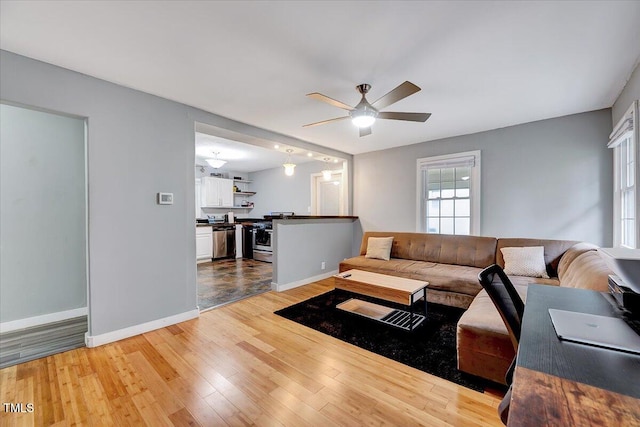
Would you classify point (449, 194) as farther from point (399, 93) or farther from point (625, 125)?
point (399, 93)

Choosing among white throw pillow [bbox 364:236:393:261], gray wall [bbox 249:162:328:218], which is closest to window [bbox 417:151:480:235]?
white throw pillow [bbox 364:236:393:261]

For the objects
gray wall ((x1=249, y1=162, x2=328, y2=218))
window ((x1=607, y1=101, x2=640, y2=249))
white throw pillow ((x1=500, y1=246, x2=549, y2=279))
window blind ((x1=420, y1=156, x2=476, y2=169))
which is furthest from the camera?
gray wall ((x1=249, y1=162, x2=328, y2=218))

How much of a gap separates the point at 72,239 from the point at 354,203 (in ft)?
14.6

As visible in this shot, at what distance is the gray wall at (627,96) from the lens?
7.35ft

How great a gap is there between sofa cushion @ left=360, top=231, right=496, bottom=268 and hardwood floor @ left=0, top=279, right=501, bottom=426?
232 centimetres

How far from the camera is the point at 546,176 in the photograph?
3561mm

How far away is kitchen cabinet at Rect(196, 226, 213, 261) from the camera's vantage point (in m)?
5.99

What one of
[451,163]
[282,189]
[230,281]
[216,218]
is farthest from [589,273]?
[216,218]

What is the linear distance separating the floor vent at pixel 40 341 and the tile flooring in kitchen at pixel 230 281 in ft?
3.88

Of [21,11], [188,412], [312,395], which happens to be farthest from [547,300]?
[21,11]

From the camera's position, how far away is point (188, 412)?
1.61 m

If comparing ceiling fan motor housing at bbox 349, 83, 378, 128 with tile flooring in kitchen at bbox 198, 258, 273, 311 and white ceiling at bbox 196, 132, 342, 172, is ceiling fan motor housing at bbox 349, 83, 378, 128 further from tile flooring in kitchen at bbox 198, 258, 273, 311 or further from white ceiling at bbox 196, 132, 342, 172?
tile flooring in kitchen at bbox 198, 258, 273, 311

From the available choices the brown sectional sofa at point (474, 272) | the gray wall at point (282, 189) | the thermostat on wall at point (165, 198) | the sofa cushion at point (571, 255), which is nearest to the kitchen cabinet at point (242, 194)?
the gray wall at point (282, 189)

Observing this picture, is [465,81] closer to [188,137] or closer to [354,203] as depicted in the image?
[188,137]
